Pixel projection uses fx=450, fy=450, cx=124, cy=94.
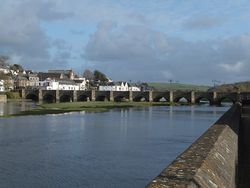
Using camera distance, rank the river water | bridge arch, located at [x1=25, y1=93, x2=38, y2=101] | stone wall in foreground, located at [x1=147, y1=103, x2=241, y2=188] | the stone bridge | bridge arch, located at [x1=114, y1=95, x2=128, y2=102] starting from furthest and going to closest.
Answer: bridge arch, located at [x1=25, y1=93, x2=38, y2=101] < bridge arch, located at [x1=114, y1=95, x2=128, y2=102] < the stone bridge < the river water < stone wall in foreground, located at [x1=147, y1=103, x2=241, y2=188]

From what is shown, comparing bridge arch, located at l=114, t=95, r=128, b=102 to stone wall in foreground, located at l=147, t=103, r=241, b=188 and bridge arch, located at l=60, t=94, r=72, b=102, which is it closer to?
bridge arch, located at l=60, t=94, r=72, b=102

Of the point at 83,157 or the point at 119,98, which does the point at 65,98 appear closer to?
the point at 119,98

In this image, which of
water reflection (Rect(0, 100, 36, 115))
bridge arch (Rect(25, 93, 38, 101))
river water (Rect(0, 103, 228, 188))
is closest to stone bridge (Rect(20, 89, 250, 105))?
bridge arch (Rect(25, 93, 38, 101))

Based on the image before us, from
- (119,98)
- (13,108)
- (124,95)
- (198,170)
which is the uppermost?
(124,95)

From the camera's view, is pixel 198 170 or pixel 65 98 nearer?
pixel 198 170

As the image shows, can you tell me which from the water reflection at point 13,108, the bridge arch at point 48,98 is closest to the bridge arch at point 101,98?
the bridge arch at point 48,98

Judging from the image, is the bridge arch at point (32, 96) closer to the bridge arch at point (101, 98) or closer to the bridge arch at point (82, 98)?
the bridge arch at point (82, 98)

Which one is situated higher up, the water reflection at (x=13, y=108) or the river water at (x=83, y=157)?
the water reflection at (x=13, y=108)

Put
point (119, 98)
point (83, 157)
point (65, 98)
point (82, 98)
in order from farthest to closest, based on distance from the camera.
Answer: point (65, 98), point (119, 98), point (82, 98), point (83, 157)

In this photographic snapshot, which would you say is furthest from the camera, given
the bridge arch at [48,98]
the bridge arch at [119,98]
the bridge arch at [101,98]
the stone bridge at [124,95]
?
the bridge arch at [48,98]

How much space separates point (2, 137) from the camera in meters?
37.0

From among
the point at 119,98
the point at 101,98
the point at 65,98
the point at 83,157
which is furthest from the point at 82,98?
the point at 83,157

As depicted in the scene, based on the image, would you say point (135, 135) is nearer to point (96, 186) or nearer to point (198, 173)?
point (96, 186)

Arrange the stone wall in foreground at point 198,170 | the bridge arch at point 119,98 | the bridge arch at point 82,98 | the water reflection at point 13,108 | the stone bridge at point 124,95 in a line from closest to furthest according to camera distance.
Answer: the stone wall in foreground at point 198,170, the water reflection at point 13,108, the stone bridge at point 124,95, the bridge arch at point 119,98, the bridge arch at point 82,98
